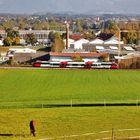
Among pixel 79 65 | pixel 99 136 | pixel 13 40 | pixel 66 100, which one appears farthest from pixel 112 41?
pixel 99 136

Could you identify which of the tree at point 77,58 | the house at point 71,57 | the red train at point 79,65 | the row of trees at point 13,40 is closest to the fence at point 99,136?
the red train at point 79,65

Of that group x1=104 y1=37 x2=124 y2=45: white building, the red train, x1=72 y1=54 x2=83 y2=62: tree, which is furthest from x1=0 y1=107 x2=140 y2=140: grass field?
x1=104 y1=37 x2=124 y2=45: white building

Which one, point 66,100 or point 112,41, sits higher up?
point 66,100

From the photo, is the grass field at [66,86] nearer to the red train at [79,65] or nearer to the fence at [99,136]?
the red train at [79,65]

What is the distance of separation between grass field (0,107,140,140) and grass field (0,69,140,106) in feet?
21.9

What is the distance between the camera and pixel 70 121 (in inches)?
739

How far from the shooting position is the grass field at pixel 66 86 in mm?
30141

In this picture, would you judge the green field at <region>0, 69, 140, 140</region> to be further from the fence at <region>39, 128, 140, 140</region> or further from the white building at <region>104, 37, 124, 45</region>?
the white building at <region>104, 37, 124, 45</region>

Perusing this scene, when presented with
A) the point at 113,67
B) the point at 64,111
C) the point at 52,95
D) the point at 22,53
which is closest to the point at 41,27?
the point at 22,53

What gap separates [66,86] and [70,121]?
18.6m

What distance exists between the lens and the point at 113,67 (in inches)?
2144

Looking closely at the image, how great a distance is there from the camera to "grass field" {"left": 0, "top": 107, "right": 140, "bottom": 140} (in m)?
16.8

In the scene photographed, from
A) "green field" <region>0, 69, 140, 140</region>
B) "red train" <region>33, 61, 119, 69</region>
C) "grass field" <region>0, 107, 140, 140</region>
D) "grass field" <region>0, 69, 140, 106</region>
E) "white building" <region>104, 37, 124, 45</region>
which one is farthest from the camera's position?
"white building" <region>104, 37, 124, 45</region>

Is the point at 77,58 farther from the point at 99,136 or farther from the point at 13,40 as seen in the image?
the point at 99,136
